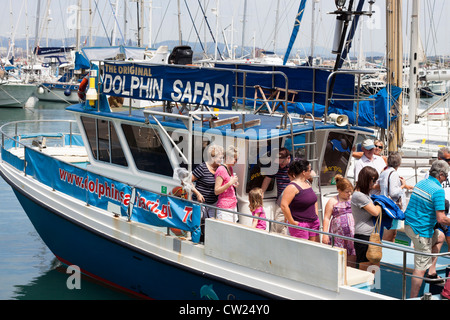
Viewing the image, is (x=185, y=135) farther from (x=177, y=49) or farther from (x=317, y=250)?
(x=317, y=250)

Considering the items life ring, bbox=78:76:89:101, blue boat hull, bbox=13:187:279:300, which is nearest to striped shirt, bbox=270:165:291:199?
blue boat hull, bbox=13:187:279:300

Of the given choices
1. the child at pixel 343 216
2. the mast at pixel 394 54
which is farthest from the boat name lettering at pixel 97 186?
the mast at pixel 394 54

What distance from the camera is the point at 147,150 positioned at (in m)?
8.77

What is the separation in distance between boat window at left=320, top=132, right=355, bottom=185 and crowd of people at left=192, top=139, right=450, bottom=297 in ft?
3.63

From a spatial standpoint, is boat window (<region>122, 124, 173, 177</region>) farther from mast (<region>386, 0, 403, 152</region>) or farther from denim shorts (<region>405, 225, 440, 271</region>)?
mast (<region>386, 0, 403, 152</region>)

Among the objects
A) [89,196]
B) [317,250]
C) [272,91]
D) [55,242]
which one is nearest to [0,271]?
[55,242]

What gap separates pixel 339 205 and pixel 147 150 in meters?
3.09

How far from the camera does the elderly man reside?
637 centimetres

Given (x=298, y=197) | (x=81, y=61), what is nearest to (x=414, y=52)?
(x=81, y=61)

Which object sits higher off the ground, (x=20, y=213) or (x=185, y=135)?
(x=185, y=135)

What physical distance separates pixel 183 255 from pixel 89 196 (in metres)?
1.98

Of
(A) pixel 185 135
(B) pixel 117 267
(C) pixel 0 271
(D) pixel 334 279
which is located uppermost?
(A) pixel 185 135

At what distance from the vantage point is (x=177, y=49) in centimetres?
955

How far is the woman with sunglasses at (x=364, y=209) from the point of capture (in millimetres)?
6609
